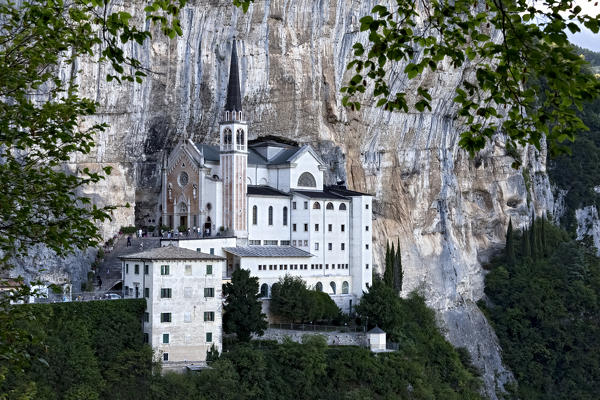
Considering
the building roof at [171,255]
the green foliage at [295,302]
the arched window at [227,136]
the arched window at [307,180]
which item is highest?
the arched window at [227,136]

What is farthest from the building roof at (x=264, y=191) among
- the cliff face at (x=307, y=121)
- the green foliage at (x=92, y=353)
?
the green foliage at (x=92, y=353)

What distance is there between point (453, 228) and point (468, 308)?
623 centimetres

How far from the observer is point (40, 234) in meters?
15.6

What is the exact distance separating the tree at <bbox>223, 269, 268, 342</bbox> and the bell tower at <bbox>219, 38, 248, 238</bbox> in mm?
6799

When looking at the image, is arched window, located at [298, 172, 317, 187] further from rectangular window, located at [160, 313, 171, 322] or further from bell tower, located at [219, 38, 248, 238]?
rectangular window, located at [160, 313, 171, 322]

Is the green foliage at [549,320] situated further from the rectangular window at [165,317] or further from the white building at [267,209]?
the rectangular window at [165,317]

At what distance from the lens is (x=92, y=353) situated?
1727 inches

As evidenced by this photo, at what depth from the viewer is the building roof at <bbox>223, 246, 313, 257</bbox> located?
185 ft

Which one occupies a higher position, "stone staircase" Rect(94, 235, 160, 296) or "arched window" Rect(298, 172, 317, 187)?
"arched window" Rect(298, 172, 317, 187)

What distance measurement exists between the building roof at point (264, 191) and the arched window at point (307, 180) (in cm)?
127

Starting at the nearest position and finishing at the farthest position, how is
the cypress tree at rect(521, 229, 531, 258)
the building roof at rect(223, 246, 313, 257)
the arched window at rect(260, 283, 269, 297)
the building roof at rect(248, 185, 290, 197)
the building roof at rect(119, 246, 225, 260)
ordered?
the building roof at rect(119, 246, 225, 260), the building roof at rect(223, 246, 313, 257), the arched window at rect(260, 283, 269, 297), the building roof at rect(248, 185, 290, 197), the cypress tree at rect(521, 229, 531, 258)


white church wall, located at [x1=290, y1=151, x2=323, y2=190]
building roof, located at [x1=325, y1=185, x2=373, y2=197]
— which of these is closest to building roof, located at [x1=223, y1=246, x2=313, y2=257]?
white church wall, located at [x1=290, y1=151, x2=323, y2=190]

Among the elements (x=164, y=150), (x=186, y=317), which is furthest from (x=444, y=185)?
(x=186, y=317)

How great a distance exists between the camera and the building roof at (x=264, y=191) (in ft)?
197
